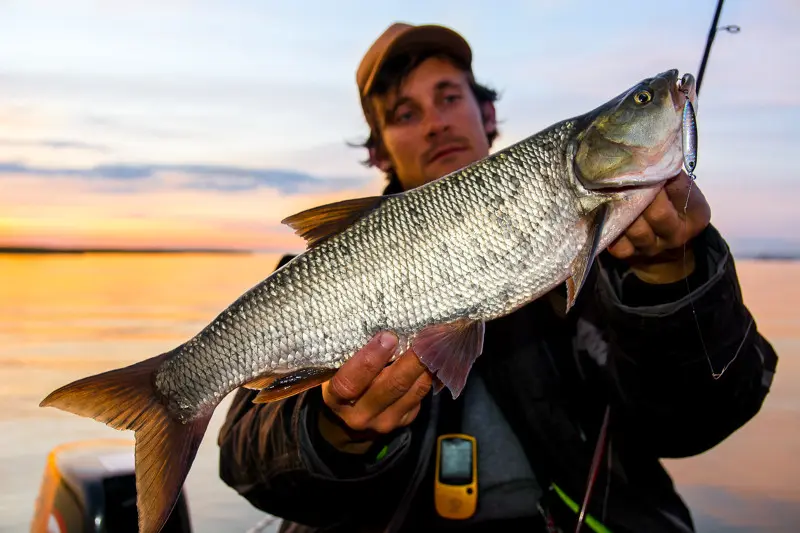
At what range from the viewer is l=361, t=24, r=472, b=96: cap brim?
3885mm

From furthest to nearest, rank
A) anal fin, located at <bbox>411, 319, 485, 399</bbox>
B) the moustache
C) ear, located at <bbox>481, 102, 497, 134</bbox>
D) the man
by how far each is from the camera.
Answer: ear, located at <bbox>481, 102, 497, 134</bbox>
the moustache
the man
anal fin, located at <bbox>411, 319, 485, 399</bbox>

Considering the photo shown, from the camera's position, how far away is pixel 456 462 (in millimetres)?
2846

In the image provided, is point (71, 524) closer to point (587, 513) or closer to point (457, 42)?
point (587, 513)

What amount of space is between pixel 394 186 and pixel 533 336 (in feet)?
4.99

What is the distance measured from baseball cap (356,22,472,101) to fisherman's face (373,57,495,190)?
96mm

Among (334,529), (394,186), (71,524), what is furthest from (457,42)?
(71,524)

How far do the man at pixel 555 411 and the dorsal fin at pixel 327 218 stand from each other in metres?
0.37

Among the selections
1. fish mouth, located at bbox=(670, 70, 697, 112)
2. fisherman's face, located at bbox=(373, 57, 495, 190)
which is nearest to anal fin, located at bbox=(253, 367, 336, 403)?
fish mouth, located at bbox=(670, 70, 697, 112)

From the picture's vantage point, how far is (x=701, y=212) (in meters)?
2.07

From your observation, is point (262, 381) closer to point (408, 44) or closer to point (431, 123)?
point (431, 123)

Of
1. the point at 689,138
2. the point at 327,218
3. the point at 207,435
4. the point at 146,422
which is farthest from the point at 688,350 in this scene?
the point at 207,435

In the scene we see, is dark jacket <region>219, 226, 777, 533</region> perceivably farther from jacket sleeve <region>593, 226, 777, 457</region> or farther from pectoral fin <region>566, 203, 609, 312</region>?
pectoral fin <region>566, 203, 609, 312</region>

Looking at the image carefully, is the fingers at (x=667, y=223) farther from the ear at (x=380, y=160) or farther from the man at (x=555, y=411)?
the ear at (x=380, y=160)

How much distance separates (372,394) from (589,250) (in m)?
0.83
